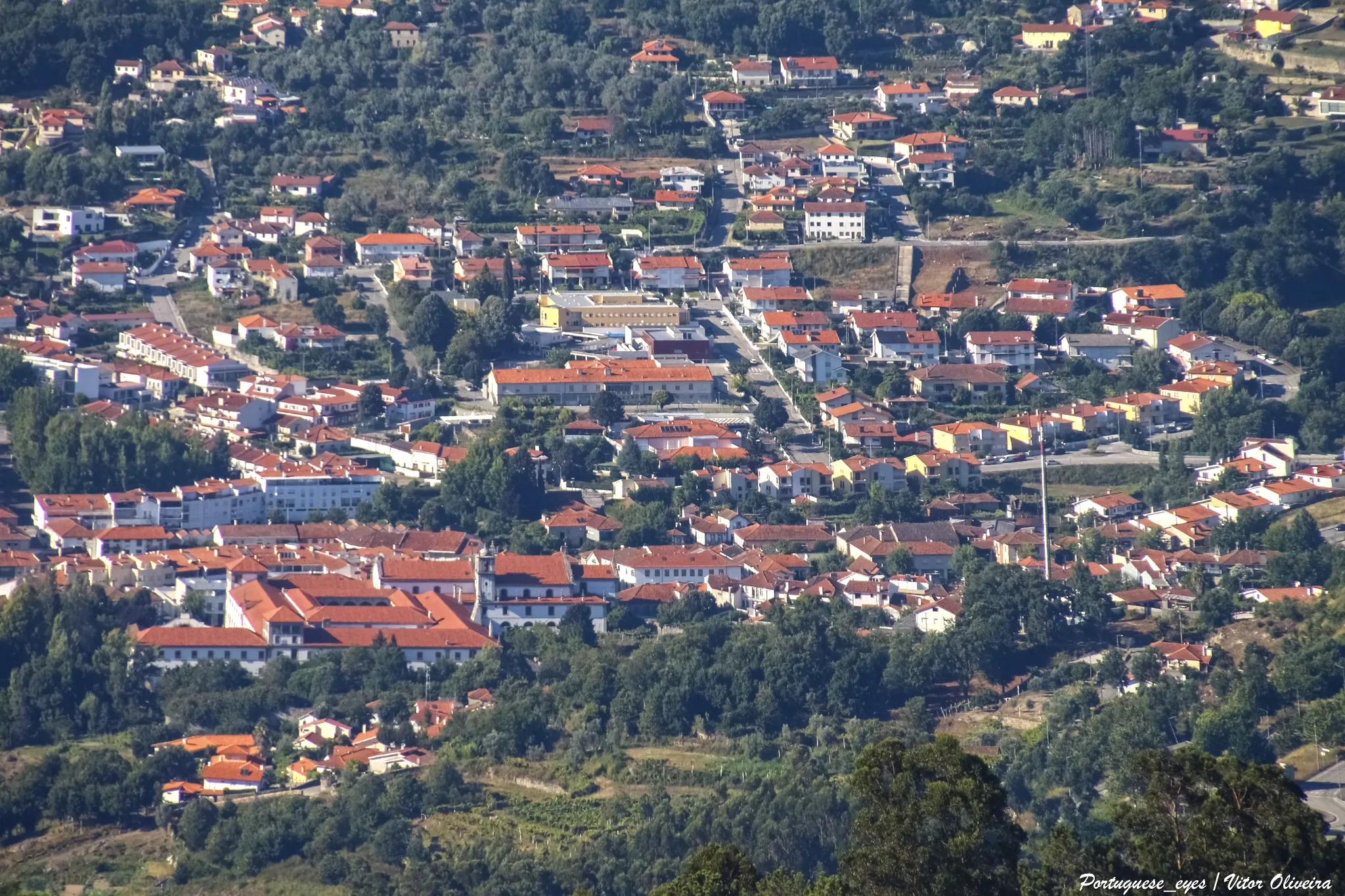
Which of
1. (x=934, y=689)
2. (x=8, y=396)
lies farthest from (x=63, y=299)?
(x=934, y=689)

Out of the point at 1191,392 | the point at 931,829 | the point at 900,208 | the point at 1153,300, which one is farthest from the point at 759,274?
the point at 931,829

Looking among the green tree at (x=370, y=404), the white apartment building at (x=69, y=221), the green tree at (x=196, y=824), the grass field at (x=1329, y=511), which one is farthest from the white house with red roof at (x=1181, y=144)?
the green tree at (x=196, y=824)

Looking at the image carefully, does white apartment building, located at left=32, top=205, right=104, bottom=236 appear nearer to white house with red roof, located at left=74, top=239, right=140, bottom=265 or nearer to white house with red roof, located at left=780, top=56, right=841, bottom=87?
white house with red roof, located at left=74, top=239, right=140, bottom=265

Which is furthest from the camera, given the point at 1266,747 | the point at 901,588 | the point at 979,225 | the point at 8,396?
the point at 979,225

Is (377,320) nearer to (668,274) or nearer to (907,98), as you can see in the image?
(668,274)

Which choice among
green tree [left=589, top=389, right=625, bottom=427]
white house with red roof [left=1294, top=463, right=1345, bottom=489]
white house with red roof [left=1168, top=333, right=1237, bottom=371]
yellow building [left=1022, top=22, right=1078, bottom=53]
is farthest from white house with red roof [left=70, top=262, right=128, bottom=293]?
Answer: yellow building [left=1022, top=22, right=1078, bottom=53]

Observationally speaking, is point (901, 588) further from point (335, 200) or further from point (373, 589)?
→ point (335, 200)
